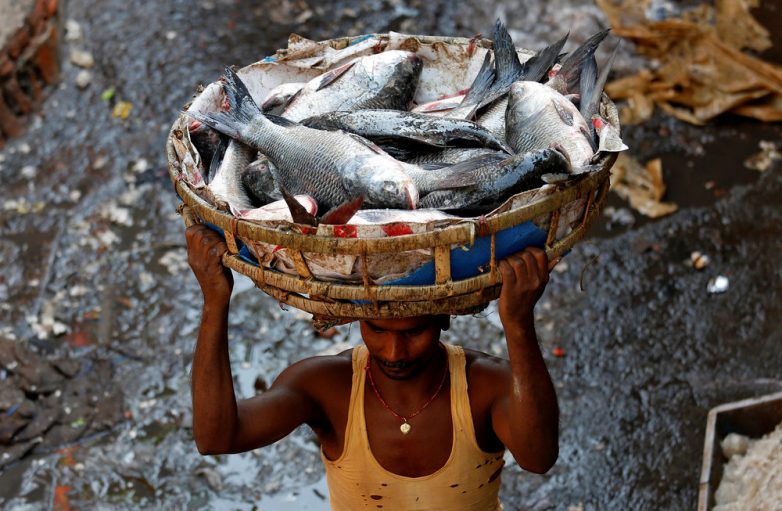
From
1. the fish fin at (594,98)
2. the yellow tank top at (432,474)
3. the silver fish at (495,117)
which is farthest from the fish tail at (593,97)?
the yellow tank top at (432,474)

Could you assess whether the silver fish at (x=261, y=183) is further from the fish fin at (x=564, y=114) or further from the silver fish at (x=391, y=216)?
the fish fin at (x=564, y=114)

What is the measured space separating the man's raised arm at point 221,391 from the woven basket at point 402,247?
0.24 ft

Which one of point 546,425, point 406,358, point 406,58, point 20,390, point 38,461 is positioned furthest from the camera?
point 20,390

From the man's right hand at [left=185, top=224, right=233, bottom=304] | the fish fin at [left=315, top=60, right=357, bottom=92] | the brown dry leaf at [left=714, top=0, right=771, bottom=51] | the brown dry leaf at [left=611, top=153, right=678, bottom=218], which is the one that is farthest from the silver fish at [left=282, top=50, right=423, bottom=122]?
the brown dry leaf at [left=714, top=0, right=771, bottom=51]

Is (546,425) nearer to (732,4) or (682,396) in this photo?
(682,396)

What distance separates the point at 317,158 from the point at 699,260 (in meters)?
3.34

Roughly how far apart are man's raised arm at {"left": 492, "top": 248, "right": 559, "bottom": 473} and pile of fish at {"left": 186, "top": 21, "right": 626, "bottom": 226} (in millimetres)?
183

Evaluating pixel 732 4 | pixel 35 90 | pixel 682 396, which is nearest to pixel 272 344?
pixel 682 396

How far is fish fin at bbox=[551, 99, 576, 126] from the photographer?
2.13 m

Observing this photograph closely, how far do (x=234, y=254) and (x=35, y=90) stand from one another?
Answer: 5.47 m

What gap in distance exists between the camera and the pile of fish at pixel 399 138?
6.46 ft

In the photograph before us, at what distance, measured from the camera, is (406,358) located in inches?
90.9

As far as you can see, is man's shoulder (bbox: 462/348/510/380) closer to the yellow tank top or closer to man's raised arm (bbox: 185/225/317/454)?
the yellow tank top

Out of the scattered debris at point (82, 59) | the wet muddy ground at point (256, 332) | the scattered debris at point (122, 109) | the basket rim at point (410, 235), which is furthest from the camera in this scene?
the scattered debris at point (82, 59)
